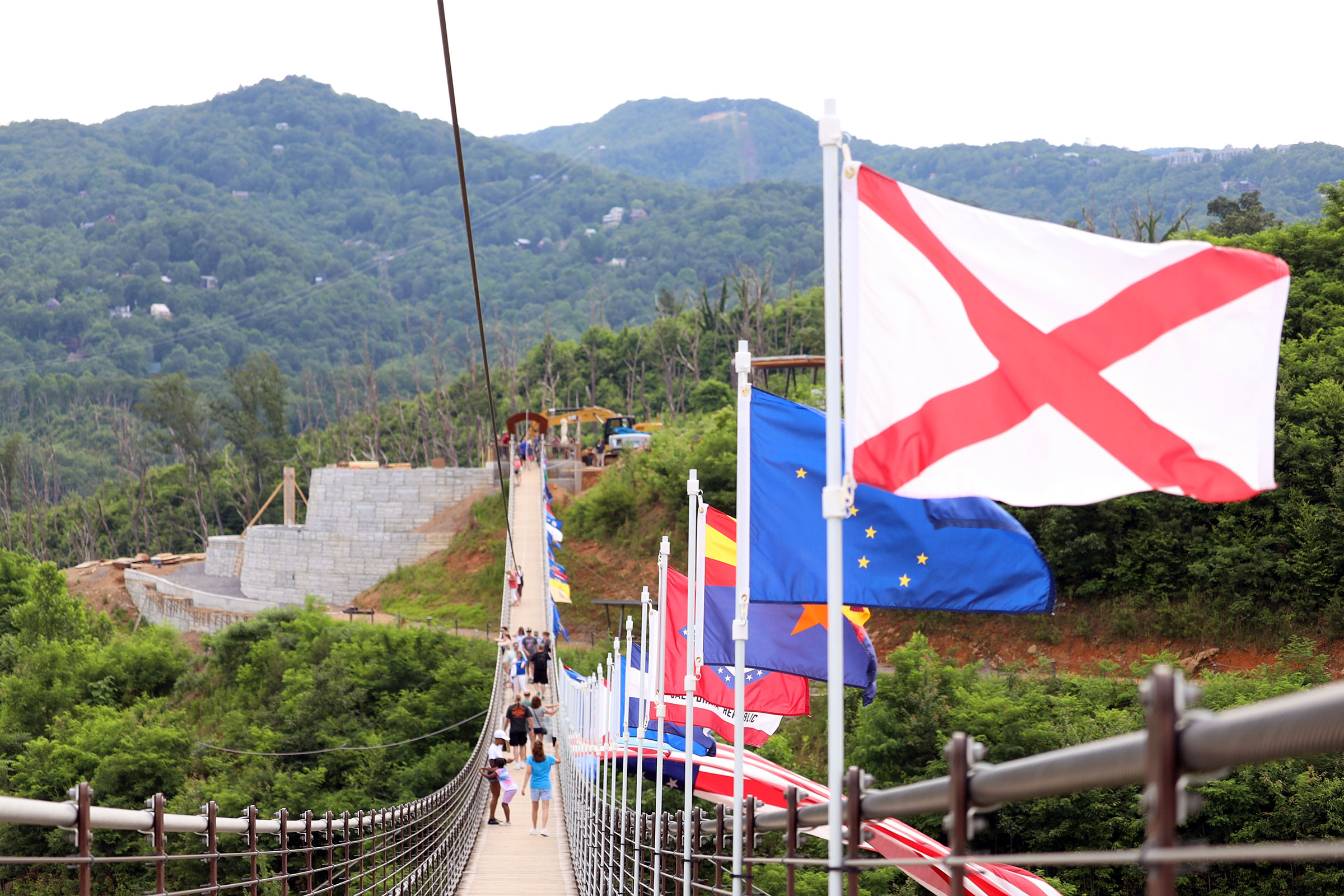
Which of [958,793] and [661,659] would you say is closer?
[958,793]

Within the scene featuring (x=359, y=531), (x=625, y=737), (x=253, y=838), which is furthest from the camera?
(x=359, y=531)

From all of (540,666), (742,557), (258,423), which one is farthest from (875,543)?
(258,423)

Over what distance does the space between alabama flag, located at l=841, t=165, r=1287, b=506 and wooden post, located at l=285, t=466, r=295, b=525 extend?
48.5 m

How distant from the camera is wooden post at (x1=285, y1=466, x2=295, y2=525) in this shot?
1957 inches

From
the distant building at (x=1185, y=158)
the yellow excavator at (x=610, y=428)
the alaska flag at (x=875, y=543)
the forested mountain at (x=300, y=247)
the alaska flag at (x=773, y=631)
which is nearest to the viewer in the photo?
the alaska flag at (x=875, y=543)

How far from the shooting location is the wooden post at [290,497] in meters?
49.7

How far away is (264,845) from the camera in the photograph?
1942 cm

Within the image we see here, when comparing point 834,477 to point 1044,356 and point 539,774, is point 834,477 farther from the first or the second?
point 539,774

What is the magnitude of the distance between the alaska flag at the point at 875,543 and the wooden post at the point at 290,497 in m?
46.2

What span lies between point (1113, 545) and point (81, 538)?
6801cm

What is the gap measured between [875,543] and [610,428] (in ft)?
164

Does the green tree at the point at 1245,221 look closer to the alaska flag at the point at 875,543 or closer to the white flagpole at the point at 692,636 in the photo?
the white flagpole at the point at 692,636

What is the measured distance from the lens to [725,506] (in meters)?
35.2

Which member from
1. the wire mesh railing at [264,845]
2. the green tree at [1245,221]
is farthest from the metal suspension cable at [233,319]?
the green tree at [1245,221]
